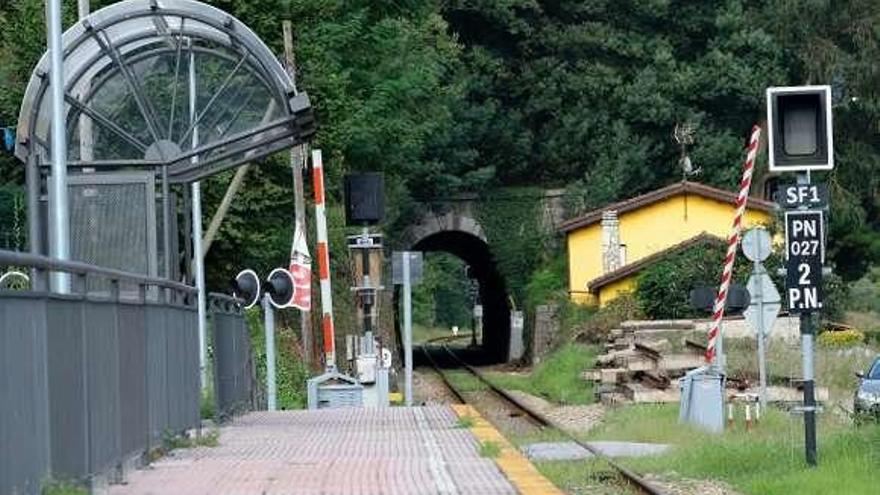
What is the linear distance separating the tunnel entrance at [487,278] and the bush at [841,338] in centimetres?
1526

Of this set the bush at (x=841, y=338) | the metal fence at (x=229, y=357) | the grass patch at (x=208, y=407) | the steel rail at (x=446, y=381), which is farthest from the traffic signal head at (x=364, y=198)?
the bush at (x=841, y=338)

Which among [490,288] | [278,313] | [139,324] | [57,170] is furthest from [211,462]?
[490,288]

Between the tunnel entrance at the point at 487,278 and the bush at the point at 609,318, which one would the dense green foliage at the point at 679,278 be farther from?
the tunnel entrance at the point at 487,278

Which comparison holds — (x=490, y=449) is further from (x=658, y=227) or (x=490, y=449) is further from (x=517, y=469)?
(x=658, y=227)

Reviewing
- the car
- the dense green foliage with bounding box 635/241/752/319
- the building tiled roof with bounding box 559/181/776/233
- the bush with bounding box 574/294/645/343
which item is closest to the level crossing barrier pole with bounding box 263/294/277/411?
the car

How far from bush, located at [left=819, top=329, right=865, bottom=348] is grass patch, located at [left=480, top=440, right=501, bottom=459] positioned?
27.3 m

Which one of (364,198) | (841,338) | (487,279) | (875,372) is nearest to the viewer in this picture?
(364,198)

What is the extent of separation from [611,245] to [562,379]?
41.1 ft

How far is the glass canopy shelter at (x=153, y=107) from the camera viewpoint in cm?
1802

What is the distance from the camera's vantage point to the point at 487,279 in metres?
67.7

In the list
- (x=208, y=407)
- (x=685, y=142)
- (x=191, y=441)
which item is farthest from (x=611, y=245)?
(x=191, y=441)

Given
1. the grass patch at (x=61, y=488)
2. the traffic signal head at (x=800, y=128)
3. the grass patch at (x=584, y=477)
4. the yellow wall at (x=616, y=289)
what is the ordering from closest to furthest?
the grass patch at (x=61, y=488) < the traffic signal head at (x=800, y=128) < the grass patch at (x=584, y=477) < the yellow wall at (x=616, y=289)

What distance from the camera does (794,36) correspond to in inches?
2196

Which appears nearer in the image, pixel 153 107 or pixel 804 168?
pixel 804 168
